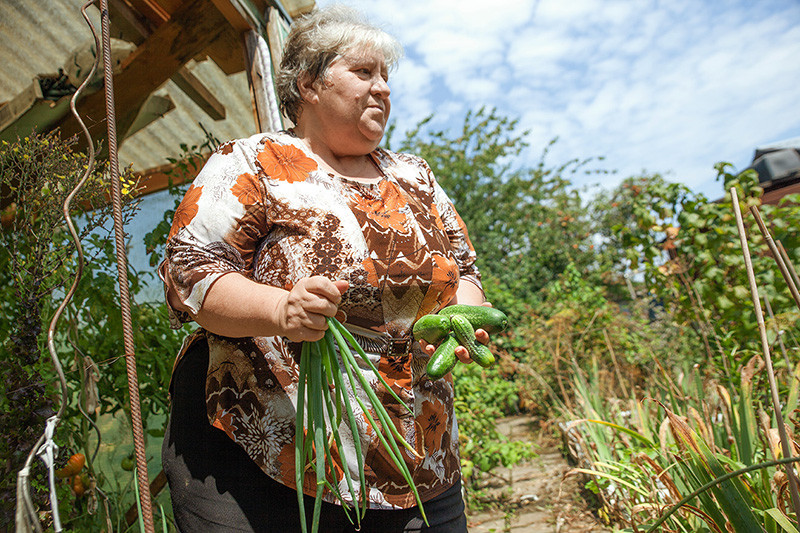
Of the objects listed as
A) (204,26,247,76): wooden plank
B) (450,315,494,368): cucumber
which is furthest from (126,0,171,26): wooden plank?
(450,315,494,368): cucumber

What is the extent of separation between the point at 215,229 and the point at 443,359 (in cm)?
61

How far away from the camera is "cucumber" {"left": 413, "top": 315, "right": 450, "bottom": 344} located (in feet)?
4.15

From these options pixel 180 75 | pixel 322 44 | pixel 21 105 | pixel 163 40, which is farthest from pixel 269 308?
pixel 180 75

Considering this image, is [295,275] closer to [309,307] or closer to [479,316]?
[309,307]

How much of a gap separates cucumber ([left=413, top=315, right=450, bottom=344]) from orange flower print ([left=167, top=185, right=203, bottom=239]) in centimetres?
59

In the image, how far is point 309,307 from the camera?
102 centimetres

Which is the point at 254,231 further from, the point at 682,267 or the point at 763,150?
the point at 763,150

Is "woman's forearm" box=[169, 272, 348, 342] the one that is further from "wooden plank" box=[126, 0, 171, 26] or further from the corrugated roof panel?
"wooden plank" box=[126, 0, 171, 26]

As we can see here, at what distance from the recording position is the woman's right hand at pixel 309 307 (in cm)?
102

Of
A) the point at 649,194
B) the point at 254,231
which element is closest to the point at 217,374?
the point at 254,231

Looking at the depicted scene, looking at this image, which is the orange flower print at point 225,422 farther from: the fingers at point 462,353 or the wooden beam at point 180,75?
the wooden beam at point 180,75

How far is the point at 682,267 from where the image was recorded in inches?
151

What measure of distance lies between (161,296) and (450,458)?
2.12 meters

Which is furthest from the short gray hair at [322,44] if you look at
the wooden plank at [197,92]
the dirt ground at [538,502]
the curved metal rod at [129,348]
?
the dirt ground at [538,502]
